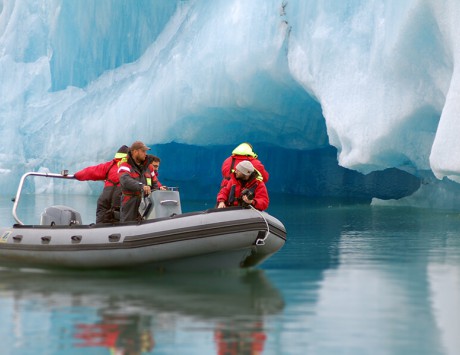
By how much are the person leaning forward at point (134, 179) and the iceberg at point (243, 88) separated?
5.31 metres

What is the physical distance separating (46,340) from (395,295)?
9.23 ft

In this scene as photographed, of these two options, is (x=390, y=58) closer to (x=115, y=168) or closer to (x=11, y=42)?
(x=115, y=168)

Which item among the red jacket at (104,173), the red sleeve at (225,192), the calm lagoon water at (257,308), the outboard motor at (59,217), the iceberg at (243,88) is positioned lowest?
the calm lagoon water at (257,308)

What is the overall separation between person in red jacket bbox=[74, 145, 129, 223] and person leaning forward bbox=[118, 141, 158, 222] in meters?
0.28

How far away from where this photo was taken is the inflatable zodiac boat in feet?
24.1

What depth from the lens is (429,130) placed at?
46.5ft

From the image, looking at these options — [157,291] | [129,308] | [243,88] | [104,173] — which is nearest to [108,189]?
[104,173]

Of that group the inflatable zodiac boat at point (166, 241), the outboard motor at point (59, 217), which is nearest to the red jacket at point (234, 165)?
the inflatable zodiac boat at point (166, 241)

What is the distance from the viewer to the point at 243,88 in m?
17.4

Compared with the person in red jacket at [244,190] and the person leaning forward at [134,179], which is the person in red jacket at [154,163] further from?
the person in red jacket at [244,190]

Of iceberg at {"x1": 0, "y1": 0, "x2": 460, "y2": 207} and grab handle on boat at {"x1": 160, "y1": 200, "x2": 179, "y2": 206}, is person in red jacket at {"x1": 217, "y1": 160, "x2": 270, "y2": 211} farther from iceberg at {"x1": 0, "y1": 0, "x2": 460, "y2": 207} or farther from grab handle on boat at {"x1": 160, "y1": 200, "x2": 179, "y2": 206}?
iceberg at {"x1": 0, "y1": 0, "x2": 460, "y2": 207}

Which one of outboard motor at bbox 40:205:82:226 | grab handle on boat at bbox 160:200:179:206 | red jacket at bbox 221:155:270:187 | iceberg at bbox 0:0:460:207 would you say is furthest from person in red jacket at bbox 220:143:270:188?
iceberg at bbox 0:0:460:207

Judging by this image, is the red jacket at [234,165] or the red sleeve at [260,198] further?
the red jacket at [234,165]

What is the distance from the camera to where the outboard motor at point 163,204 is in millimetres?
7879
